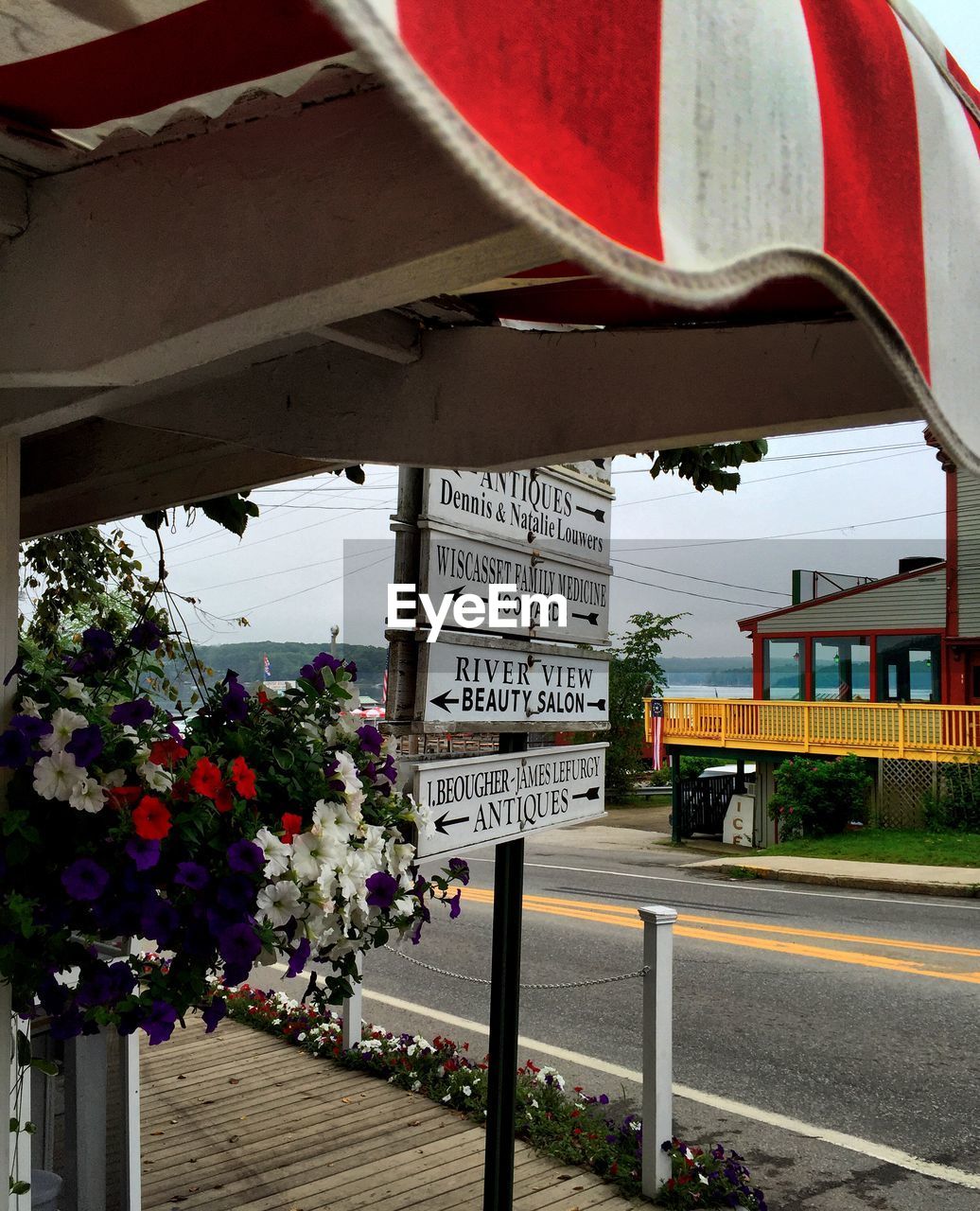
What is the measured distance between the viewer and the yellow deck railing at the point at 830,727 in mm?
17703

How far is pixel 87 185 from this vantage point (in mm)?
1306

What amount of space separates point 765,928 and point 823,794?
760cm

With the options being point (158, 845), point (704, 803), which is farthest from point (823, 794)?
point (158, 845)

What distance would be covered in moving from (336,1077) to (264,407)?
4.19 meters

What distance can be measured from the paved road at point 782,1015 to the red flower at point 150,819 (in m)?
3.72

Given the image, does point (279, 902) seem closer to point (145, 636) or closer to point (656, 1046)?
point (145, 636)

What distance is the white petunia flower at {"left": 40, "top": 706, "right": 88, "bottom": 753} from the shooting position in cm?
178

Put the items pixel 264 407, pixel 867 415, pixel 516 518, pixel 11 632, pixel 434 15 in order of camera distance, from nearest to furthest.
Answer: pixel 434 15 < pixel 867 415 < pixel 11 632 < pixel 264 407 < pixel 516 518

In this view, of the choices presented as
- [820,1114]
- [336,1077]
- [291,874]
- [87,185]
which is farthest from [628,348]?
[820,1114]

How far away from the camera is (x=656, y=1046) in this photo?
413 centimetres

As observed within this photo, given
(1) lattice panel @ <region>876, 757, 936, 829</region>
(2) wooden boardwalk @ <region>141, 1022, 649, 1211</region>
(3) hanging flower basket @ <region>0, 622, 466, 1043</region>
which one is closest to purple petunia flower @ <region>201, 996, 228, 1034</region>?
(3) hanging flower basket @ <region>0, 622, 466, 1043</region>

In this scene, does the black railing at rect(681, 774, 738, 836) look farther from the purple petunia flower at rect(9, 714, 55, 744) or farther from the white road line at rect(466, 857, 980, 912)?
the purple petunia flower at rect(9, 714, 55, 744)

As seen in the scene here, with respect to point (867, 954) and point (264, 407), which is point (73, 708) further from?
point (867, 954)

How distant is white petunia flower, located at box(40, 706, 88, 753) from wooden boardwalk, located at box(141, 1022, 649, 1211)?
2.76m
